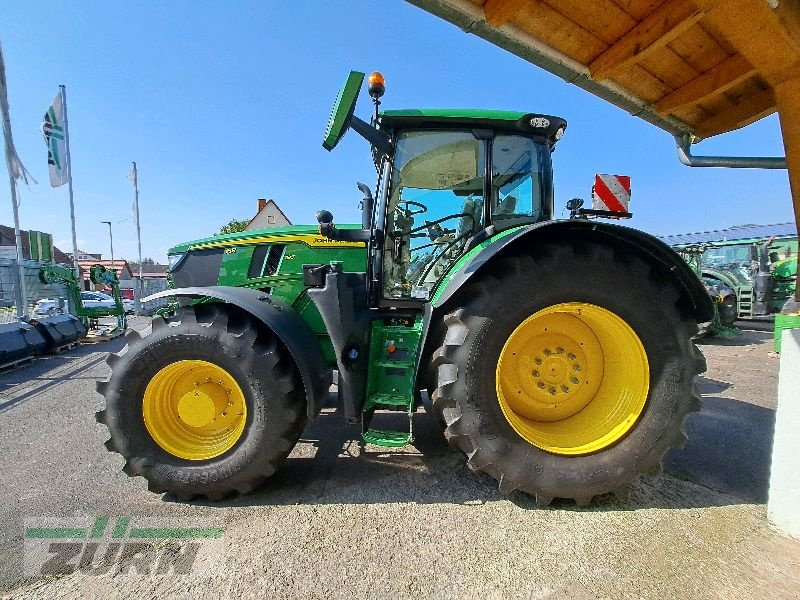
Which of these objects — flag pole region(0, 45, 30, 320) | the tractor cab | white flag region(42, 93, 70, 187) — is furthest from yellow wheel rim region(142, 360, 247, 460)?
white flag region(42, 93, 70, 187)

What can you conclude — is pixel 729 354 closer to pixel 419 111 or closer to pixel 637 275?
pixel 637 275

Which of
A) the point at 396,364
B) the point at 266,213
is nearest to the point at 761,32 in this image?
the point at 396,364

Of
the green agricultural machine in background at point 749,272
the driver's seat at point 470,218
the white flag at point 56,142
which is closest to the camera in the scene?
the driver's seat at point 470,218

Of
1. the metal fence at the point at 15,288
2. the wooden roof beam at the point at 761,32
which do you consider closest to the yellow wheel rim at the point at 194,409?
the wooden roof beam at the point at 761,32

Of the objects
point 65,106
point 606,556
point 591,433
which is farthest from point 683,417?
point 65,106

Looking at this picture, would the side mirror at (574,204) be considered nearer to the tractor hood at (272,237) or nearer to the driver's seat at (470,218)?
the driver's seat at (470,218)

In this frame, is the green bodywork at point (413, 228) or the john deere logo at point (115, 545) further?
the green bodywork at point (413, 228)

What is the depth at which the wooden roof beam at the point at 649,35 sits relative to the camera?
174 centimetres

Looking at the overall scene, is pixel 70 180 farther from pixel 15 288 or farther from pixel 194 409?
pixel 194 409

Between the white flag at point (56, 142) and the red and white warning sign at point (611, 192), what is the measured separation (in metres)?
14.1

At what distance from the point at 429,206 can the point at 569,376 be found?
1512 mm

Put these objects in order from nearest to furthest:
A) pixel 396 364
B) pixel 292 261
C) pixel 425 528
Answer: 1. pixel 425 528
2. pixel 396 364
3. pixel 292 261

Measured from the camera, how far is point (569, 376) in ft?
7.77

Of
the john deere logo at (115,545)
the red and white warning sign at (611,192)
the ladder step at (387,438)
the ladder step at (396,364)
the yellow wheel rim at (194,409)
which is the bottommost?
the john deere logo at (115,545)
